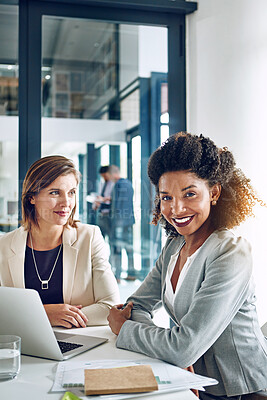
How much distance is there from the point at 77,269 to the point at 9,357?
918mm

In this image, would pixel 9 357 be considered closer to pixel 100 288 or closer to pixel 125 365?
pixel 125 365

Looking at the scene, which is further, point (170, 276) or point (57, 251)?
point (57, 251)

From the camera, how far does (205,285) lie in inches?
59.9

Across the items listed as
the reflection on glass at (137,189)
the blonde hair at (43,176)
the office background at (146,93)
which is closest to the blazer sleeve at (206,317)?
the blonde hair at (43,176)

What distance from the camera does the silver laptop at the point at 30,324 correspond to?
4.63 feet

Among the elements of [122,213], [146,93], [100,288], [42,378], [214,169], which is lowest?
[42,378]

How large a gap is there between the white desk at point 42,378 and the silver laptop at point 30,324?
0.03 m

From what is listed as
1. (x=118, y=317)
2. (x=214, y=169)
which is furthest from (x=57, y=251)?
(x=214, y=169)

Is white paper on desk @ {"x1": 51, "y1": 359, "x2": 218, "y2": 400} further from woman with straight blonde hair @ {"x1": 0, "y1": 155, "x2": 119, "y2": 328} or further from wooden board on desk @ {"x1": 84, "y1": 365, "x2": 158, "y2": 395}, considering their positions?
woman with straight blonde hair @ {"x1": 0, "y1": 155, "x2": 119, "y2": 328}

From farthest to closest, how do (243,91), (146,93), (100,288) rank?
(146,93) < (243,91) < (100,288)

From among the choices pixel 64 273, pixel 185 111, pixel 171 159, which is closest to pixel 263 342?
pixel 171 159

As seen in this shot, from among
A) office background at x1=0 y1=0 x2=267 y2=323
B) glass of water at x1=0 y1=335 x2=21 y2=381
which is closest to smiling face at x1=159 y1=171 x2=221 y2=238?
glass of water at x1=0 y1=335 x2=21 y2=381

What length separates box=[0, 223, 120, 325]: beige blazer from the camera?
2154 millimetres

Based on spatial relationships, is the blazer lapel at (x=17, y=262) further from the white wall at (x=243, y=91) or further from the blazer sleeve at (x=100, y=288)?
the white wall at (x=243, y=91)
